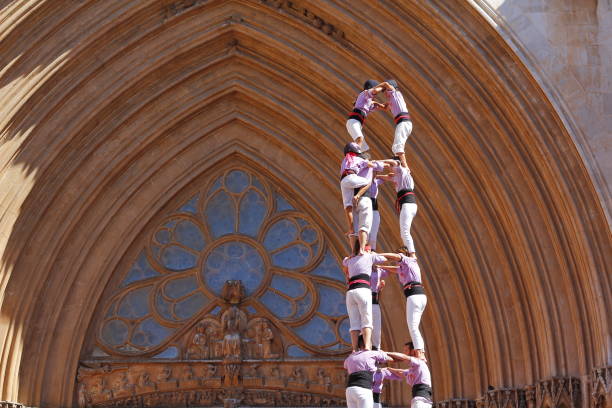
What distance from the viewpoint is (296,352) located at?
16.4 m

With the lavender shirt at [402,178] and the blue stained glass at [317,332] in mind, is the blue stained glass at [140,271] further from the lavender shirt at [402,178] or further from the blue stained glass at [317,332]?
the lavender shirt at [402,178]

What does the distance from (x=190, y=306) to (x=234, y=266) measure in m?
0.80

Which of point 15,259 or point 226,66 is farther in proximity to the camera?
point 226,66

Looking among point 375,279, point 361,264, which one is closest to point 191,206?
point 375,279

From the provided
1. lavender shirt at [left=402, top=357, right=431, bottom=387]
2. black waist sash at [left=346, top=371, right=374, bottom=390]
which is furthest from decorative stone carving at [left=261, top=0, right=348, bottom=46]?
black waist sash at [left=346, top=371, right=374, bottom=390]

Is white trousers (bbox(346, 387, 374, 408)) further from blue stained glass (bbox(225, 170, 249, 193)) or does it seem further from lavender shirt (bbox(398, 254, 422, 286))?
blue stained glass (bbox(225, 170, 249, 193))

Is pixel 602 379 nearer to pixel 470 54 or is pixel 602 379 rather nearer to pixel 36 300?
pixel 470 54

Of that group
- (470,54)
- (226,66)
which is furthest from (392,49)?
(226,66)

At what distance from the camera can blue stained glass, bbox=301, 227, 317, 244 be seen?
17.0 metres

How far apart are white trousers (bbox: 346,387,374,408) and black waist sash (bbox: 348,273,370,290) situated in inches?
33.8

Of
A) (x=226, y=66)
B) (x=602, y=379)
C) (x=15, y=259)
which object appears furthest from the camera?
(x=226, y=66)

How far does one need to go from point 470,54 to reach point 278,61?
9.92 ft

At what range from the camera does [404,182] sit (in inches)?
425

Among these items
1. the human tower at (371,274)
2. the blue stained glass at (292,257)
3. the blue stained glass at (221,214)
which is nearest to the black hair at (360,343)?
the human tower at (371,274)
